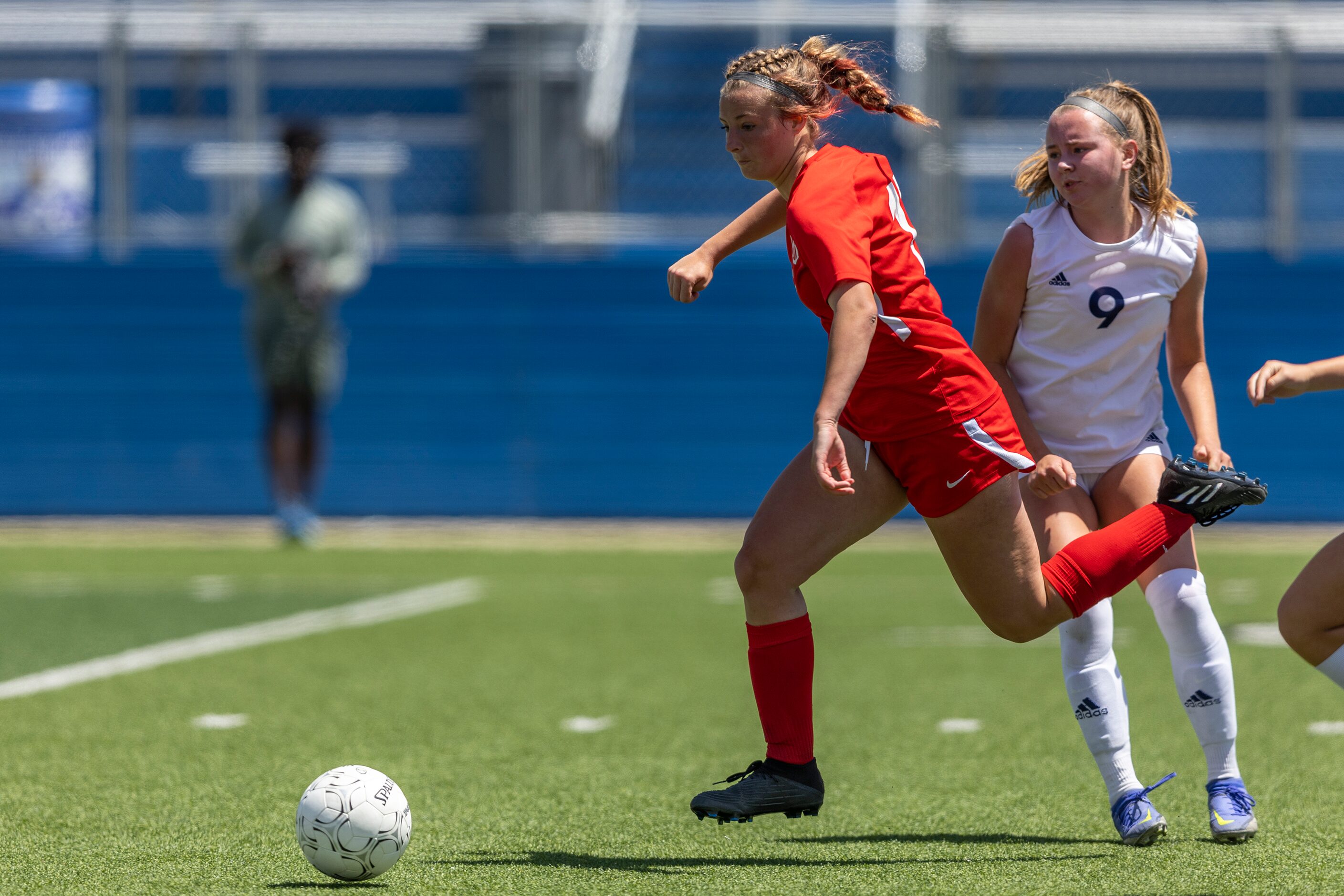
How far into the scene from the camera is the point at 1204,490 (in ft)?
12.4

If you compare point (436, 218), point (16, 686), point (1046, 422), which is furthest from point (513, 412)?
point (1046, 422)

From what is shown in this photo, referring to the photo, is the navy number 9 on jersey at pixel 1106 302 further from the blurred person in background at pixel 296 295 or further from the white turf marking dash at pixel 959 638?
the blurred person in background at pixel 296 295

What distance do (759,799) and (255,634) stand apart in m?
4.31

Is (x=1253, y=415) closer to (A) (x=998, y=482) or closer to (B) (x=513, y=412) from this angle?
(B) (x=513, y=412)

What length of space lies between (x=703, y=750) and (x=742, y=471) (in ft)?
26.7

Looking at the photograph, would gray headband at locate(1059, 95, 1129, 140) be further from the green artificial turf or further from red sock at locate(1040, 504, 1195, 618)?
the green artificial turf

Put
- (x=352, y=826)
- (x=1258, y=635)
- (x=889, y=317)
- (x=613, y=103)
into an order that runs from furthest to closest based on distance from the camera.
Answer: (x=613, y=103)
(x=1258, y=635)
(x=889, y=317)
(x=352, y=826)

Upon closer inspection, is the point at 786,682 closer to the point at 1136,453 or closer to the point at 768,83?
the point at 1136,453

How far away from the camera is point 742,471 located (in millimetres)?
13312

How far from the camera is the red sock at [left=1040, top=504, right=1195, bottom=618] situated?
12.5ft

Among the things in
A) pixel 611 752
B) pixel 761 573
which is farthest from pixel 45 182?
pixel 761 573

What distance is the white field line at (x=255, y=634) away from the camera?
21.1ft

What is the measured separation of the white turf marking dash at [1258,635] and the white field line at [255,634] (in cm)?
365

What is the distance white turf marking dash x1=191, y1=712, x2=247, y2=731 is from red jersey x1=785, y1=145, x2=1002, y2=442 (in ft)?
8.28
